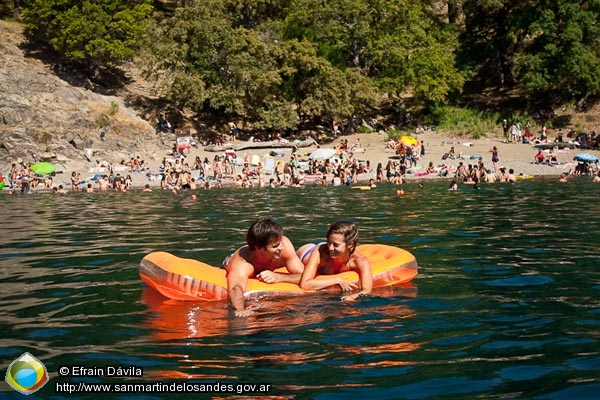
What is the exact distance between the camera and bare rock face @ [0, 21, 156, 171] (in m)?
38.1

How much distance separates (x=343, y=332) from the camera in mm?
6789

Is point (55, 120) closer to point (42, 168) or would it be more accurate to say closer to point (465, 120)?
point (42, 168)

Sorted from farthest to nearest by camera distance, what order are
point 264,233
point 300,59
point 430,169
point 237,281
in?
point 300,59, point 430,169, point 237,281, point 264,233

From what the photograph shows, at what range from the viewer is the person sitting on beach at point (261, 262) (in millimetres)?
7887

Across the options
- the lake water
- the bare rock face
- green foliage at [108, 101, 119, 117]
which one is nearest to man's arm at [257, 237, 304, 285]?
the lake water

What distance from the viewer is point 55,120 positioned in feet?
134

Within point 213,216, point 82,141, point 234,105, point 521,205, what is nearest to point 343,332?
point 213,216

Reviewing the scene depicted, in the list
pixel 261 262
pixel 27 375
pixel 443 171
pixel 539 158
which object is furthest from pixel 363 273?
pixel 539 158

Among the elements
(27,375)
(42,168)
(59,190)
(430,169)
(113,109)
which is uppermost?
(113,109)

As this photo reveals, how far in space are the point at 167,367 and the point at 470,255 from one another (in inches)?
259

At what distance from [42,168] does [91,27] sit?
50.2 ft

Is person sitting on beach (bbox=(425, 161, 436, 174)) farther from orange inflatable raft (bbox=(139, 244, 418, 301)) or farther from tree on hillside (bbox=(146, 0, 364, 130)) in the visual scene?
orange inflatable raft (bbox=(139, 244, 418, 301))

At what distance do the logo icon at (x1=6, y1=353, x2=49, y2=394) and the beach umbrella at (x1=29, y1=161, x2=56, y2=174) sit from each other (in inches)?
1163

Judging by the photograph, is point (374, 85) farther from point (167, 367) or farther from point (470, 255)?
point (167, 367)
